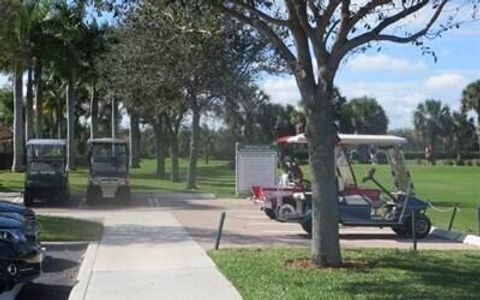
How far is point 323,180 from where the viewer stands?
12477 mm

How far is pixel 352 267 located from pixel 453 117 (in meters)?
119

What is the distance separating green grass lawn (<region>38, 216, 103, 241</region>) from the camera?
16.9m

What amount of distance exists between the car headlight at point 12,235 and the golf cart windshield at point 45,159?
1699cm

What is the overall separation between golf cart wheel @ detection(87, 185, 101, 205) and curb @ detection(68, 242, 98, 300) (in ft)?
39.1

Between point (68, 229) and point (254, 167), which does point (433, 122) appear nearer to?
point (254, 167)

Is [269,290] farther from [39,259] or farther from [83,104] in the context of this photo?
[83,104]

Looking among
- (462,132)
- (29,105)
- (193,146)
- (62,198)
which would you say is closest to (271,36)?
(62,198)

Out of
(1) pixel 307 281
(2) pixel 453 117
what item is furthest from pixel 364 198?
(2) pixel 453 117

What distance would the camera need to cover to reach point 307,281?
10961 millimetres

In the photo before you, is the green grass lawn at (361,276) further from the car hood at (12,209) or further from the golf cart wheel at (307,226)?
the golf cart wheel at (307,226)

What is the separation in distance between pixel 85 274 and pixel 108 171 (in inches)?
658

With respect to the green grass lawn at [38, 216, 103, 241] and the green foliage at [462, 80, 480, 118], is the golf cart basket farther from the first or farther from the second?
the green foliage at [462, 80, 480, 118]

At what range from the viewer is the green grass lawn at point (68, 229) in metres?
16.9

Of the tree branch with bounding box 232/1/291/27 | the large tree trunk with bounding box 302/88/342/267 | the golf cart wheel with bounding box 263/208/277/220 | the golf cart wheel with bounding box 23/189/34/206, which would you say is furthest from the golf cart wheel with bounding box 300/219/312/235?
the golf cart wheel with bounding box 23/189/34/206
